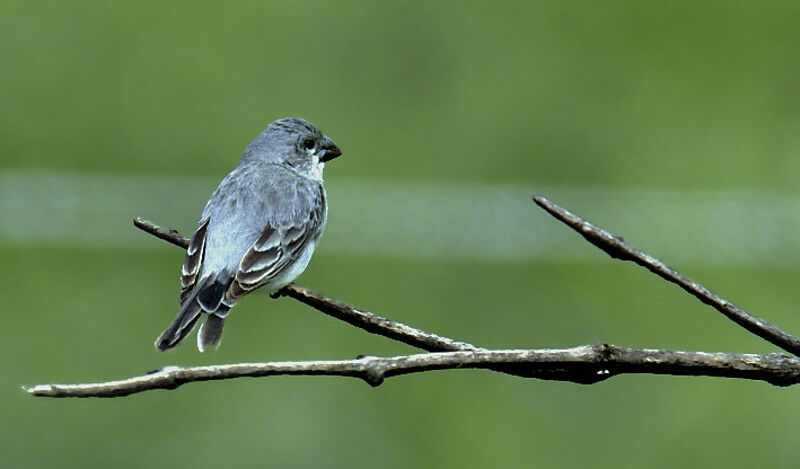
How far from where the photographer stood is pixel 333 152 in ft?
10.3

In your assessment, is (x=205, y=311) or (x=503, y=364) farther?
(x=205, y=311)

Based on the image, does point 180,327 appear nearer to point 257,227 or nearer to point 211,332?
point 211,332

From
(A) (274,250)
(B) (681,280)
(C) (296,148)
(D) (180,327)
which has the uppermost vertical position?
(C) (296,148)

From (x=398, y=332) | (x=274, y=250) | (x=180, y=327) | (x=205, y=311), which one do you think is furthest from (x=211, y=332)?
(x=398, y=332)

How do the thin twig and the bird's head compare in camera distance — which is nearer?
the thin twig

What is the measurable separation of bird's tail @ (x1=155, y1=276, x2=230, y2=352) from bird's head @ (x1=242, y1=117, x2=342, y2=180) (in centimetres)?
68

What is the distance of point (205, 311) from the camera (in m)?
2.20

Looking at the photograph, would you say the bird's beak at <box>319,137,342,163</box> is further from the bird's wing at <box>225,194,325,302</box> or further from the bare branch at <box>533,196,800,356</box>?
the bare branch at <box>533,196,800,356</box>

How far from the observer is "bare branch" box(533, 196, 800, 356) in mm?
1004

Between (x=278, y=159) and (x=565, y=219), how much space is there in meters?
2.01

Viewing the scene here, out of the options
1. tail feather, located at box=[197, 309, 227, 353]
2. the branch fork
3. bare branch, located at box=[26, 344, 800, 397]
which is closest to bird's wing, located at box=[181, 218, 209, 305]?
tail feather, located at box=[197, 309, 227, 353]

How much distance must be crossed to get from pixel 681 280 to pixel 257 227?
171 cm

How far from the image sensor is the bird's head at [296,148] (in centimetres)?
302

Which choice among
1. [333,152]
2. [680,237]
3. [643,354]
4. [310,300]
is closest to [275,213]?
[333,152]
